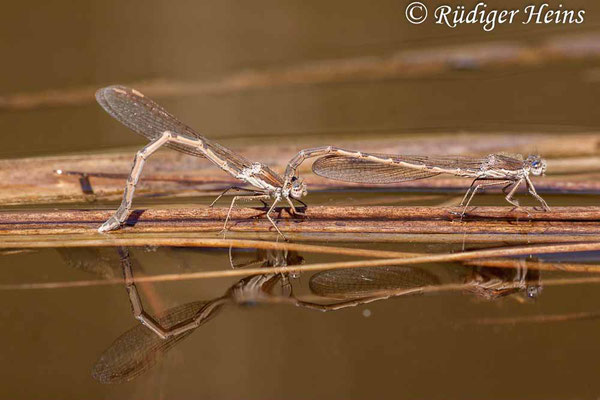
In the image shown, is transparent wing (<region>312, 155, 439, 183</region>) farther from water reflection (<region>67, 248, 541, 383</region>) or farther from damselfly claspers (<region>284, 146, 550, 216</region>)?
water reflection (<region>67, 248, 541, 383</region>)

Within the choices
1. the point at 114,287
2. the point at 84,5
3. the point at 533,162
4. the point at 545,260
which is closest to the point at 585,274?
the point at 545,260

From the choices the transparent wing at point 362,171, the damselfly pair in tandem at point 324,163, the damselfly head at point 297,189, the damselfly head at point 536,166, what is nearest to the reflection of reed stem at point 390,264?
the damselfly head at point 297,189

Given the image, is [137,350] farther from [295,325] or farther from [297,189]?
[297,189]

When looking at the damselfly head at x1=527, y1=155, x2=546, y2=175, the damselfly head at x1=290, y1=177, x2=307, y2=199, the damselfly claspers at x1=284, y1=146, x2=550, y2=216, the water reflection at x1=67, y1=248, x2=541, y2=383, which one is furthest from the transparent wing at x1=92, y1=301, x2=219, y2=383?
the damselfly head at x1=527, y1=155, x2=546, y2=175

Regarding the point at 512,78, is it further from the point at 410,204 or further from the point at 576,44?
the point at 410,204

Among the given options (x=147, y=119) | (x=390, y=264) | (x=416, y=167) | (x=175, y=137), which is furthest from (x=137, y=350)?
(x=416, y=167)

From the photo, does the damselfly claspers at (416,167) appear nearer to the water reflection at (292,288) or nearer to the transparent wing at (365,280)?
the water reflection at (292,288)
